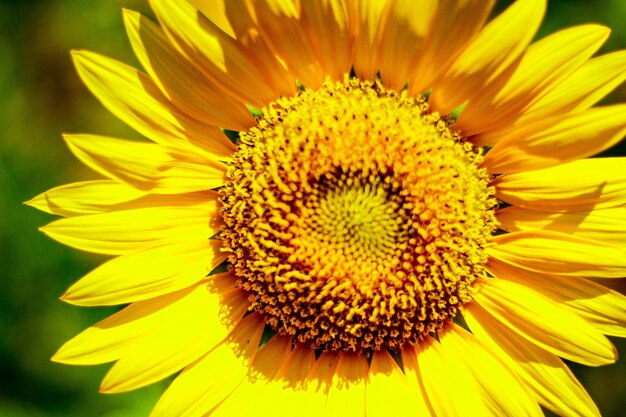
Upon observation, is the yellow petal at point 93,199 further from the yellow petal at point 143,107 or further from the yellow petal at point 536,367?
the yellow petal at point 536,367

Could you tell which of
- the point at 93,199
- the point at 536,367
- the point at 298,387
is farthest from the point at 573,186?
the point at 93,199

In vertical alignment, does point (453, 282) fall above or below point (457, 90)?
below

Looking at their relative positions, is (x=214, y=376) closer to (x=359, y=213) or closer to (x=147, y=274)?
(x=147, y=274)

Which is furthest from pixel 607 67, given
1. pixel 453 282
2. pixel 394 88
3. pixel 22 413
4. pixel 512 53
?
pixel 22 413

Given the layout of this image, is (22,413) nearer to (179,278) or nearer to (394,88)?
(179,278)

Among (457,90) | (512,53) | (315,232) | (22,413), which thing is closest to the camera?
(512,53)

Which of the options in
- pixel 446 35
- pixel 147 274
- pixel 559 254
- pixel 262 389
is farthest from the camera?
pixel 262 389
